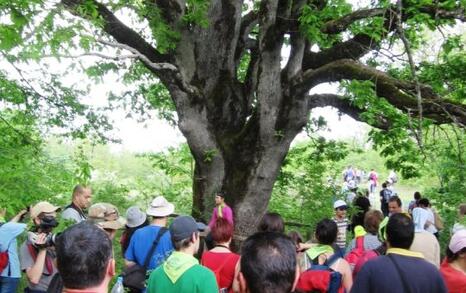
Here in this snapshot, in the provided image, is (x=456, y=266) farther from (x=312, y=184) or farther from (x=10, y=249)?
(x=312, y=184)

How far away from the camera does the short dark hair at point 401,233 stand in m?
3.35

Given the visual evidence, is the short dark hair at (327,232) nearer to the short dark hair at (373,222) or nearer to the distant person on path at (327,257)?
the distant person on path at (327,257)

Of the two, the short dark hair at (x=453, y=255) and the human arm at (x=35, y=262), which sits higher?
the short dark hair at (x=453, y=255)

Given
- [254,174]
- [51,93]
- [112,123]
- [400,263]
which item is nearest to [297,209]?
[254,174]

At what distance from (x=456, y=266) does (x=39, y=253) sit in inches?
141

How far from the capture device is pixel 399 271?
10.6 feet

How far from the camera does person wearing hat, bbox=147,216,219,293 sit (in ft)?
10.7

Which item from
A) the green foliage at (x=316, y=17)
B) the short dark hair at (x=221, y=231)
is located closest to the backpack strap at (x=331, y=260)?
the short dark hair at (x=221, y=231)

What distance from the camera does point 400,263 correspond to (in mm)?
3256

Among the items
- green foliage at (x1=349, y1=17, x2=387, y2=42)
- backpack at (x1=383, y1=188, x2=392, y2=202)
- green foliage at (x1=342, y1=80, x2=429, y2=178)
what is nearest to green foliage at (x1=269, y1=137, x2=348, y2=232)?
green foliage at (x1=342, y1=80, x2=429, y2=178)

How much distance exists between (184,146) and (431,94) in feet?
31.6

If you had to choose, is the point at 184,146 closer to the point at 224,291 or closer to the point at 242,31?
the point at 242,31

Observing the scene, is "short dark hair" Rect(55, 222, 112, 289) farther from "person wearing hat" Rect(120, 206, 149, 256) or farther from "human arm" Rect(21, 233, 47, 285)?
"person wearing hat" Rect(120, 206, 149, 256)

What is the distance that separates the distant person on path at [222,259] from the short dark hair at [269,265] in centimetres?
167
